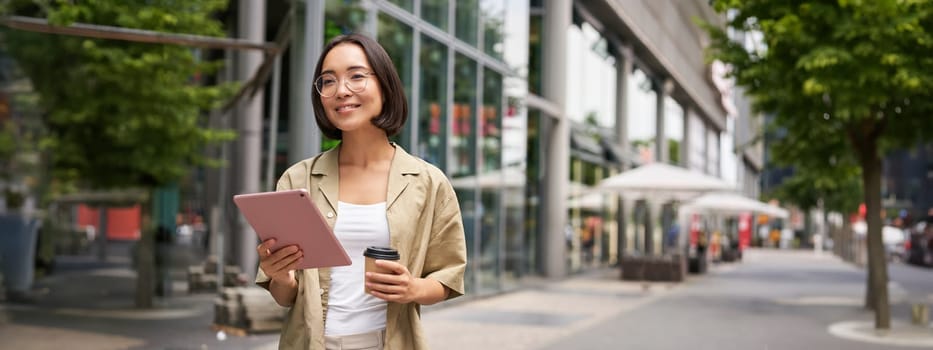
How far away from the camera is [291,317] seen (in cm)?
258

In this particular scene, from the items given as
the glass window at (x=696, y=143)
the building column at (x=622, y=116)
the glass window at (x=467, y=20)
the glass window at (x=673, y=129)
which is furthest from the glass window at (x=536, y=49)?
the glass window at (x=696, y=143)

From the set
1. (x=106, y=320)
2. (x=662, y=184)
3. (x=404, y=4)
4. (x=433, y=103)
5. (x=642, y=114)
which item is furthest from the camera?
(x=642, y=114)

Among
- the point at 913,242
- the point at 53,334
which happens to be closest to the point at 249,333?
the point at 53,334

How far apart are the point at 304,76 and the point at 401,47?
3089mm

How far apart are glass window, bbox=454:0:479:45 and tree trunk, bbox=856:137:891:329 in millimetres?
A: 6864

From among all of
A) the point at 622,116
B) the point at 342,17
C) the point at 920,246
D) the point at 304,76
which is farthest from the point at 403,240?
the point at 920,246

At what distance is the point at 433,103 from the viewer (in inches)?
605

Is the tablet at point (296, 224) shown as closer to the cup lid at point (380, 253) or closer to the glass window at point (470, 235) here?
the cup lid at point (380, 253)

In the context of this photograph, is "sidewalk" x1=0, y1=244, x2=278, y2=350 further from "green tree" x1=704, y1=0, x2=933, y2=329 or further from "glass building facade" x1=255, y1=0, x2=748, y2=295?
"green tree" x1=704, y1=0, x2=933, y2=329

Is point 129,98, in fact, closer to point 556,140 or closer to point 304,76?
point 304,76

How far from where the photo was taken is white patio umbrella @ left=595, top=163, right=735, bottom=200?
2187 centimetres

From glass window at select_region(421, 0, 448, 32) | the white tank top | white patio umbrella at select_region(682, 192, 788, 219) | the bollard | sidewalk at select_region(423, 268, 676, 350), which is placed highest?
glass window at select_region(421, 0, 448, 32)

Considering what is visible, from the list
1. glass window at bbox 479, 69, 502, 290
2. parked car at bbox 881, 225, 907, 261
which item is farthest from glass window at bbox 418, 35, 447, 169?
parked car at bbox 881, 225, 907, 261

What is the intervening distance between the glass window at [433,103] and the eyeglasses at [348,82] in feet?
38.9
